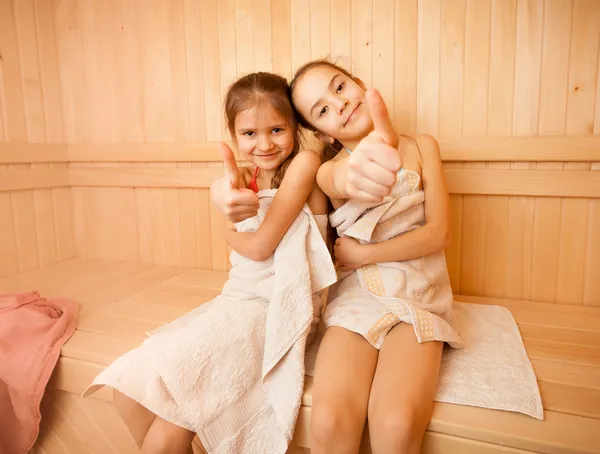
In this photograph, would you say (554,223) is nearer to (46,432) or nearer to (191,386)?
(191,386)

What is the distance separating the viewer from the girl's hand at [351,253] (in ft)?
4.12

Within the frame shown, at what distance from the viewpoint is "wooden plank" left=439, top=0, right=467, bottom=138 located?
160 cm

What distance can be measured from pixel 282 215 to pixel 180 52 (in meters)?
1.12

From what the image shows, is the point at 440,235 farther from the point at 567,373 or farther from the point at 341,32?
the point at 341,32

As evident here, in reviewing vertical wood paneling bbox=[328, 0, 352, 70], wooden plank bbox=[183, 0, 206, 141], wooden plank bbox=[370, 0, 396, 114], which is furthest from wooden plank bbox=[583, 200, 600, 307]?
wooden plank bbox=[183, 0, 206, 141]

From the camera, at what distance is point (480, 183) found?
165 cm

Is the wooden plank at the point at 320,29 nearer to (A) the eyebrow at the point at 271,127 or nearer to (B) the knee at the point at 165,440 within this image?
(A) the eyebrow at the point at 271,127

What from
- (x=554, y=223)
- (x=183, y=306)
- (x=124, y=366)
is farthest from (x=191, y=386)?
(x=554, y=223)

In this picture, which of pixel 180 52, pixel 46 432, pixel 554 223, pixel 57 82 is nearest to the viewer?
pixel 46 432

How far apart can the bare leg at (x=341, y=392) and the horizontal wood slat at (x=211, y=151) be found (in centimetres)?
83

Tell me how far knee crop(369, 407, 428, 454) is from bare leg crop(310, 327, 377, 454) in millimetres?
55

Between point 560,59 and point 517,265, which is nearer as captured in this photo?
point 560,59

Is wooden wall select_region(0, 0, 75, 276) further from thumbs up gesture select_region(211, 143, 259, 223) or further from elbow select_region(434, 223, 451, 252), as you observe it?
elbow select_region(434, 223, 451, 252)

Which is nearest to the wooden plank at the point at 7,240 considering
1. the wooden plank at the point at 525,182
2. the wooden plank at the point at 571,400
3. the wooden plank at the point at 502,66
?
the wooden plank at the point at 525,182
